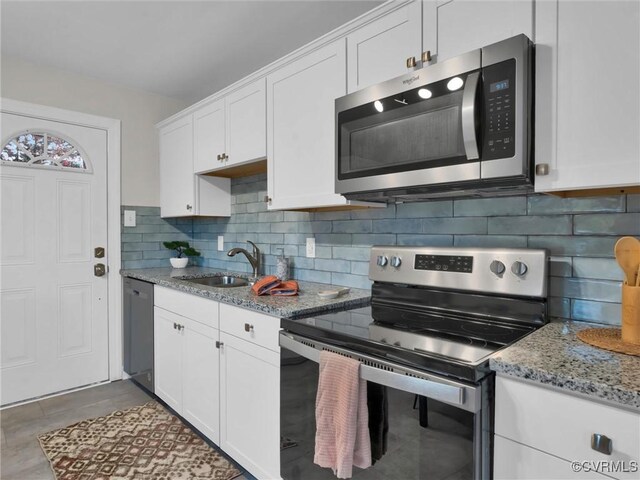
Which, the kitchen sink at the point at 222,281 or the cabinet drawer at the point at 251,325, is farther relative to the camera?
the kitchen sink at the point at 222,281

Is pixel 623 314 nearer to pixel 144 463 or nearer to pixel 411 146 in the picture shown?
pixel 411 146

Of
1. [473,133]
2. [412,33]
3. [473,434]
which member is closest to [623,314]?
[473,434]

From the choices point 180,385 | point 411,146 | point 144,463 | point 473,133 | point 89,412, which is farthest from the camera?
point 89,412

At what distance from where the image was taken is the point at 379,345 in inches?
45.0

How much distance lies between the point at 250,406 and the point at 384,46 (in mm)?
1663

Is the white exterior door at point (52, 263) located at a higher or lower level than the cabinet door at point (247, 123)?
lower

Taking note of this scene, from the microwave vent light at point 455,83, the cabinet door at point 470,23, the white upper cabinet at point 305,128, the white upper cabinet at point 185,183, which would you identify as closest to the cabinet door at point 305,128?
the white upper cabinet at point 305,128

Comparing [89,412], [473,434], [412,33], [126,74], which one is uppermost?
[126,74]

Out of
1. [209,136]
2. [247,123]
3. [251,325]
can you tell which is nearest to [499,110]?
[251,325]

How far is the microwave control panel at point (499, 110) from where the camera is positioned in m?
1.17

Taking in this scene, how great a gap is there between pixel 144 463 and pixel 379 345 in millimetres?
1606

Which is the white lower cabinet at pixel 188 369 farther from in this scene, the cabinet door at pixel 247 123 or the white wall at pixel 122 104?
the white wall at pixel 122 104

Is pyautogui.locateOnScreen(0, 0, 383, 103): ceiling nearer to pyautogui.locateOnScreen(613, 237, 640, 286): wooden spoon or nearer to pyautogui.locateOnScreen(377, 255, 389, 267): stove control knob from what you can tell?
pyautogui.locateOnScreen(377, 255, 389, 267): stove control knob

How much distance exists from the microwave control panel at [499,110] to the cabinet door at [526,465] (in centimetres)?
81
